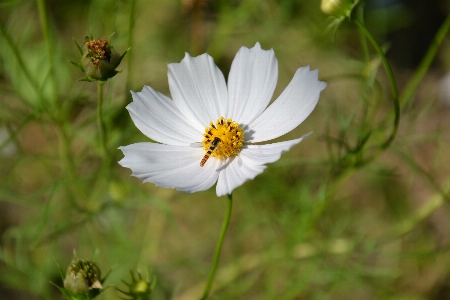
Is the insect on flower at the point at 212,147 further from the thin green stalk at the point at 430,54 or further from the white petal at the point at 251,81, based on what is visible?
the thin green stalk at the point at 430,54

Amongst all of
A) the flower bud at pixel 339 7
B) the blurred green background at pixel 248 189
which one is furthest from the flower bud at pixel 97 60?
the blurred green background at pixel 248 189

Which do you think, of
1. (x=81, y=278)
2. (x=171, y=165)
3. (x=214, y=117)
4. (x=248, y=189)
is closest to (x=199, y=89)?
(x=214, y=117)

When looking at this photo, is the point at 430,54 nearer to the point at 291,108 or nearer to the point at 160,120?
the point at 291,108

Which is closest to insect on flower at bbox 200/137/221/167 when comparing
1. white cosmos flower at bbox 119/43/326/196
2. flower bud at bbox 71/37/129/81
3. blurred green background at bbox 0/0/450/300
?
white cosmos flower at bbox 119/43/326/196

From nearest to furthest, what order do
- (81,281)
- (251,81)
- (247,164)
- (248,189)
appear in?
(81,281) < (247,164) < (251,81) < (248,189)

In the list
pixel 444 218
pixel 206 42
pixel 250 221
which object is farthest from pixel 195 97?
pixel 444 218

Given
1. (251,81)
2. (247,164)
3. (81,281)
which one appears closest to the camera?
(81,281)

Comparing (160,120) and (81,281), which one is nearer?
(81,281)
